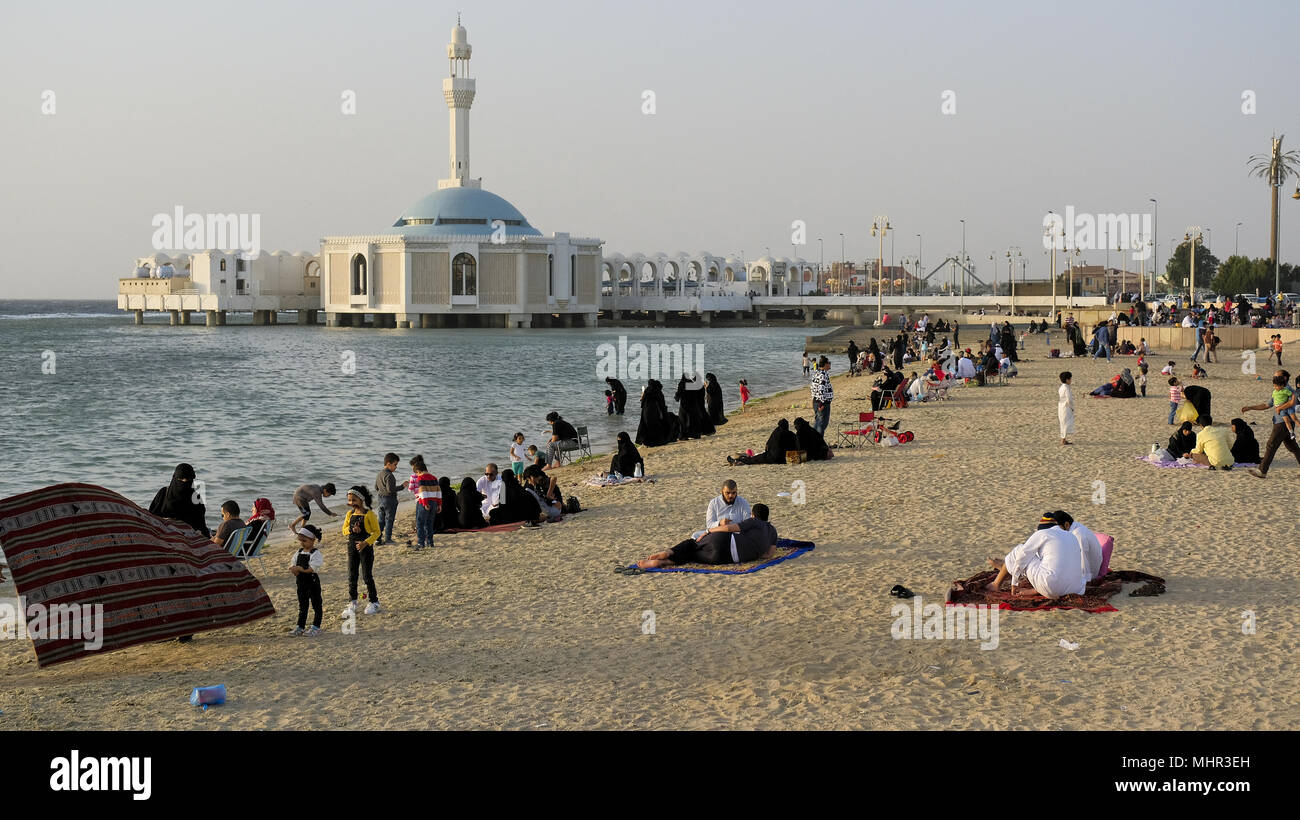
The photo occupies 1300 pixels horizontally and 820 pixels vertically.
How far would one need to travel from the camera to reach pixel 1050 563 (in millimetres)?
7973

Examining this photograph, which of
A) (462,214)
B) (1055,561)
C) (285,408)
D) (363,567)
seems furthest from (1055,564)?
(462,214)

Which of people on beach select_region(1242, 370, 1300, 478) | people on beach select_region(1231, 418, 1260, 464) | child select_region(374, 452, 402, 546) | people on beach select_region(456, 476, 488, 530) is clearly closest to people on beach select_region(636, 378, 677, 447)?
people on beach select_region(456, 476, 488, 530)

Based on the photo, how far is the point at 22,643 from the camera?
8180 mm

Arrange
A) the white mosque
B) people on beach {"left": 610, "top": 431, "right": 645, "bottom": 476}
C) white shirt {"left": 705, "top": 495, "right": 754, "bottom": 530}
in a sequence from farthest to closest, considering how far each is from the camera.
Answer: the white mosque < people on beach {"left": 610, "top": 431, "right": 645, "bottom": 476} < white shirt {"left": 705, "top": 495, "right": 754, "bottom": 530}

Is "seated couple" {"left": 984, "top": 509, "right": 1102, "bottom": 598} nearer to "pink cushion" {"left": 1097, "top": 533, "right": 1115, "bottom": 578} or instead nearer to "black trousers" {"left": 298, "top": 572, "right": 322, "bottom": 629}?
"pink cushion" {"left": 1097, "top": 533, "right": 1115, "bottom": 578}

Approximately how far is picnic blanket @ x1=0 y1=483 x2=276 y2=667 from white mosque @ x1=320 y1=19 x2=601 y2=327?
9365 centimetres

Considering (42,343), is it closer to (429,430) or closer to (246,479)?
(429,430)

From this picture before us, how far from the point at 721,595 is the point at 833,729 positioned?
2.74 metres

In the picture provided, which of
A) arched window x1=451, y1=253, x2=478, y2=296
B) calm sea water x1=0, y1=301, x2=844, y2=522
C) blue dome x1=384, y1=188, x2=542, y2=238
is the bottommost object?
calm sea water x1=0, y1=301, x2=844, y2=522

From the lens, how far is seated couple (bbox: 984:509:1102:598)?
795 centimetres

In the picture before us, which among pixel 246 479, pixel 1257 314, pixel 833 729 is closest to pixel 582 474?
pixel 246 479

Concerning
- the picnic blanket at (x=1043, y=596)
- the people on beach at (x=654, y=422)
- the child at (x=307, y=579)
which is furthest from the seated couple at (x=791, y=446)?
the child at (x=307, y=579)

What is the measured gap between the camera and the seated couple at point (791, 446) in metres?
15.2

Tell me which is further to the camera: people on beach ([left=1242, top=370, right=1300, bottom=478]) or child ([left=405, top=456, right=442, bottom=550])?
people on beach ([left=1242, top=370, right=1300, bottom=478])
